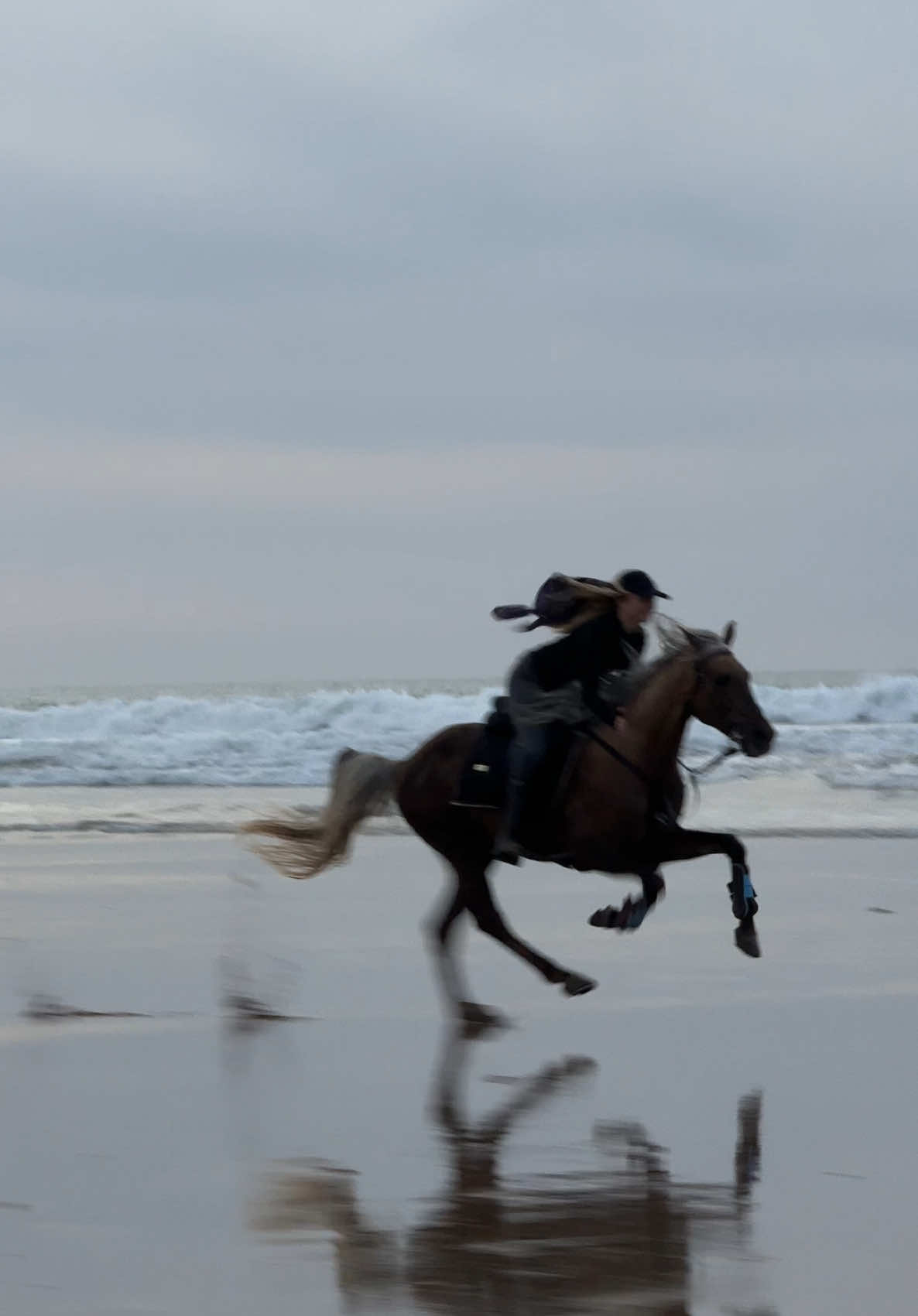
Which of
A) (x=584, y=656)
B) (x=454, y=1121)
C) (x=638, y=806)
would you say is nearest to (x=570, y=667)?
(x=584, y=656)

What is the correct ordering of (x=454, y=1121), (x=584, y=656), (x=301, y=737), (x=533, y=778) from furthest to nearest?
(x=301, y=737) < (x=584, y=656) < (x=533, y=778) < (x=454, y=1121)

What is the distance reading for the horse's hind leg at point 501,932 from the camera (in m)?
7.47

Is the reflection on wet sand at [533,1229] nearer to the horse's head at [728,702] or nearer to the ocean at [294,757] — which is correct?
the horse's head at [728,702]

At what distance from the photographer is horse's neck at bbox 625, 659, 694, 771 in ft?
25.6

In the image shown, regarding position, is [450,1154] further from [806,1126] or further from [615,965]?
[615,965]

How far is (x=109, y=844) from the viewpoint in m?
14.3

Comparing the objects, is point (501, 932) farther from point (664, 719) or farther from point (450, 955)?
point (664, 719)

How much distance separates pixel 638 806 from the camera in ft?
25.3

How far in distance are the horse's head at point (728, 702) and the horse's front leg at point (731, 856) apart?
1.35 feet

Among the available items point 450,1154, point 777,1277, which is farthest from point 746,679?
point 777,1277

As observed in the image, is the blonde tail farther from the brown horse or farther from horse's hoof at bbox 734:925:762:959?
horse's hoof at bbox 734:925:762:959

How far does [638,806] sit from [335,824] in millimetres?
1712

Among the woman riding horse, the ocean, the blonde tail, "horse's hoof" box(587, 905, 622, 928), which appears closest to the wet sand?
"horse's hoof" box(587, 905, 622, 928)

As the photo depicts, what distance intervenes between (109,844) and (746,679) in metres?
7.78
